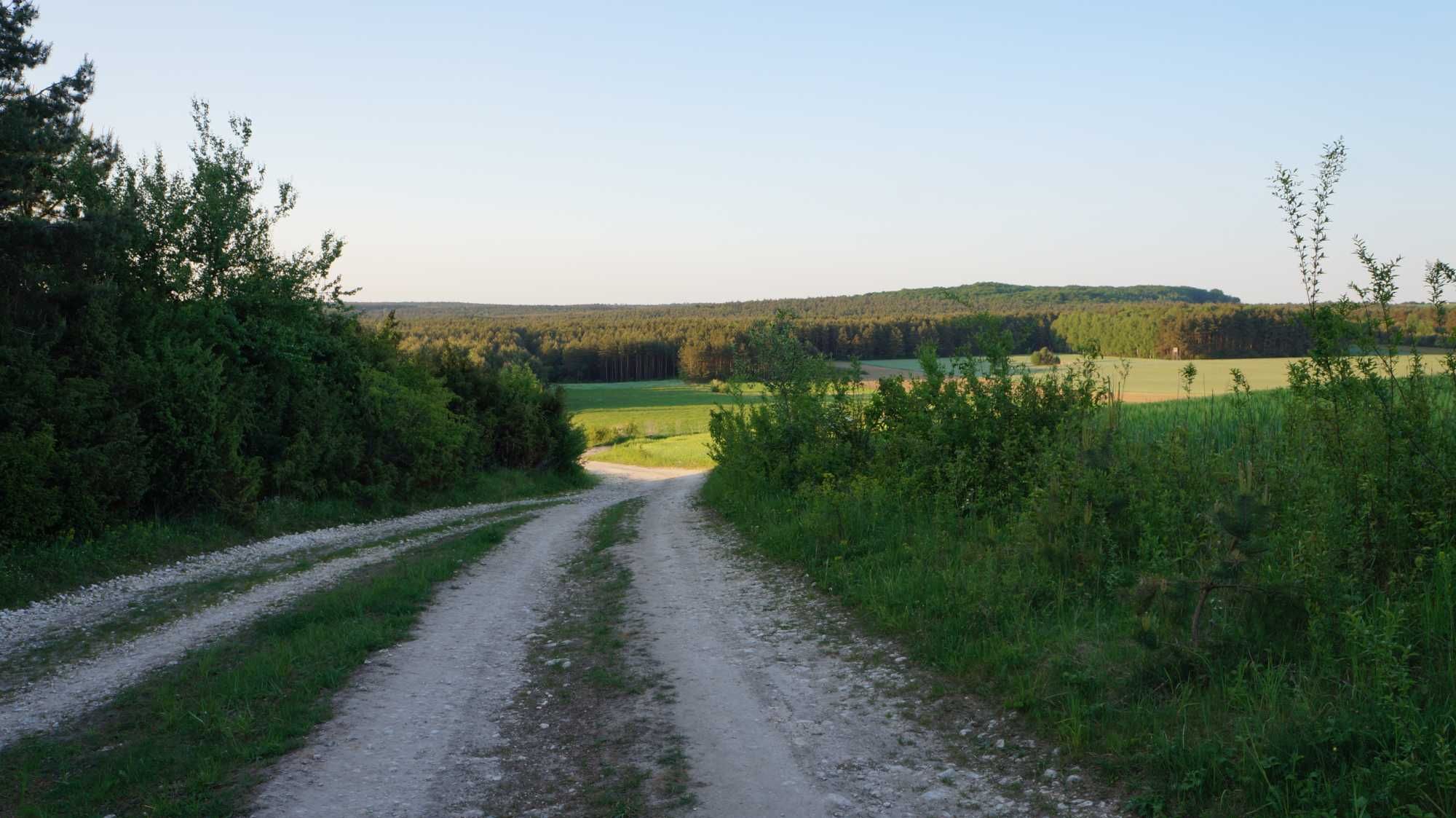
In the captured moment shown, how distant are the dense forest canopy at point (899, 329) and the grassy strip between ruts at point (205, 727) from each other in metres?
8.73

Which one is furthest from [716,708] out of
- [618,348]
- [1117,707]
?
[618,348]

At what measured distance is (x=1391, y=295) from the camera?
684 centimetres

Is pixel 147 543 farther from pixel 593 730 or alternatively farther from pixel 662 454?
pixel 662 454

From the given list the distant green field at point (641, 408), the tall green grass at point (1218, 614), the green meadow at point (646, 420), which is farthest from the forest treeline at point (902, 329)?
the green meadow at point (646, 420)

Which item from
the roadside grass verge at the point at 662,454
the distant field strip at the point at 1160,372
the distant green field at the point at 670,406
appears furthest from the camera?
the roadside grass verge at the point at 662,454

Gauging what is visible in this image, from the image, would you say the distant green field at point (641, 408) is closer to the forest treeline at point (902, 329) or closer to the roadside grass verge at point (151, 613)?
the forest treeline at point (902, 329)

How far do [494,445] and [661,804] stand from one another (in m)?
32.7

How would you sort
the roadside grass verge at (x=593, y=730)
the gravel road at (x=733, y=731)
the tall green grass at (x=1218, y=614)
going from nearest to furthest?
1. the tall green grass at (x=1218, y=614)
2. the gravel road at (x=733, y=731)
3. the roadside grass verge at (x=593, y=730)

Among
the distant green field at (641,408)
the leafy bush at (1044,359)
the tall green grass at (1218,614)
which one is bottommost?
the distant green field at (641,408)

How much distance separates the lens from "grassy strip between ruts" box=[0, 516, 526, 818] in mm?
5637

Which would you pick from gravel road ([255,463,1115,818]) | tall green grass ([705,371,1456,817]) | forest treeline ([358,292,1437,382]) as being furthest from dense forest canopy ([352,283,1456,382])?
gravel road ([255,463,1115,818])

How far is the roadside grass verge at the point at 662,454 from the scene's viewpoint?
197 feet

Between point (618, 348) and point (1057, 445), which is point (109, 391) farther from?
point (618, 348)

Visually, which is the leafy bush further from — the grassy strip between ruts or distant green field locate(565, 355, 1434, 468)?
the grassy strip between ruts
